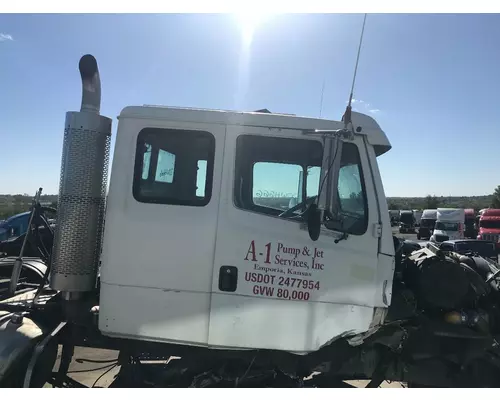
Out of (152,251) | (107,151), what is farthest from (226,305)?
(107,151)

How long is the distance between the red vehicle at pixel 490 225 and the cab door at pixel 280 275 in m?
23.9

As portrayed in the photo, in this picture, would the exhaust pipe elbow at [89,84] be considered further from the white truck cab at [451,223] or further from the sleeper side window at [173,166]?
the white truck cab at [451,223]

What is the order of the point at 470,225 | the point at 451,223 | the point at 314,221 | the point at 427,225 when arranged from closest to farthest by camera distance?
the point at 314,221
the point at 451,223
the point at 470,225
the point at 427,225

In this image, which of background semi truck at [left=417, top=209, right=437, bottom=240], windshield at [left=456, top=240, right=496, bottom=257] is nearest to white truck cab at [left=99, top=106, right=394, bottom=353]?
windshield at [left=456, top=240, right=496, bottom=257]

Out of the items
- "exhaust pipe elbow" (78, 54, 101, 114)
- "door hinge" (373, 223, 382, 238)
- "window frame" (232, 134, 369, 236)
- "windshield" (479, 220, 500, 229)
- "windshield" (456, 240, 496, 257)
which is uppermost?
"exhaust pipe elbow" (78, 54, 101, 114)

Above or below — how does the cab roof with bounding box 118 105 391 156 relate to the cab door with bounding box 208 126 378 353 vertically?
above

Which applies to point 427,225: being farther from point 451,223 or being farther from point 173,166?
point 173,166

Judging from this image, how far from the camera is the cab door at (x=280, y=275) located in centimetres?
289

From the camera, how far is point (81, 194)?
126 inches

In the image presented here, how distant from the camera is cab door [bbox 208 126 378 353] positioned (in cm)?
289

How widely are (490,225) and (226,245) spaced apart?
84.2ft

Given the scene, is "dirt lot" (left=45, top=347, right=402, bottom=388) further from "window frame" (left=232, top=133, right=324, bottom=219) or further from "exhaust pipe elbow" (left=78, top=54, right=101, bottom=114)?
"exhaust pipe elbow" (left=78, top=54, right=101, bottom=114)

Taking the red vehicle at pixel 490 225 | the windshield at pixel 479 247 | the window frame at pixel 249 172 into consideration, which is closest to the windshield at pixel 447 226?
the red vehicle at pixel 490 225

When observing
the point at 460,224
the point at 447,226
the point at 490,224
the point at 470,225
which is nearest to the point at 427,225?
the point at 470,225
